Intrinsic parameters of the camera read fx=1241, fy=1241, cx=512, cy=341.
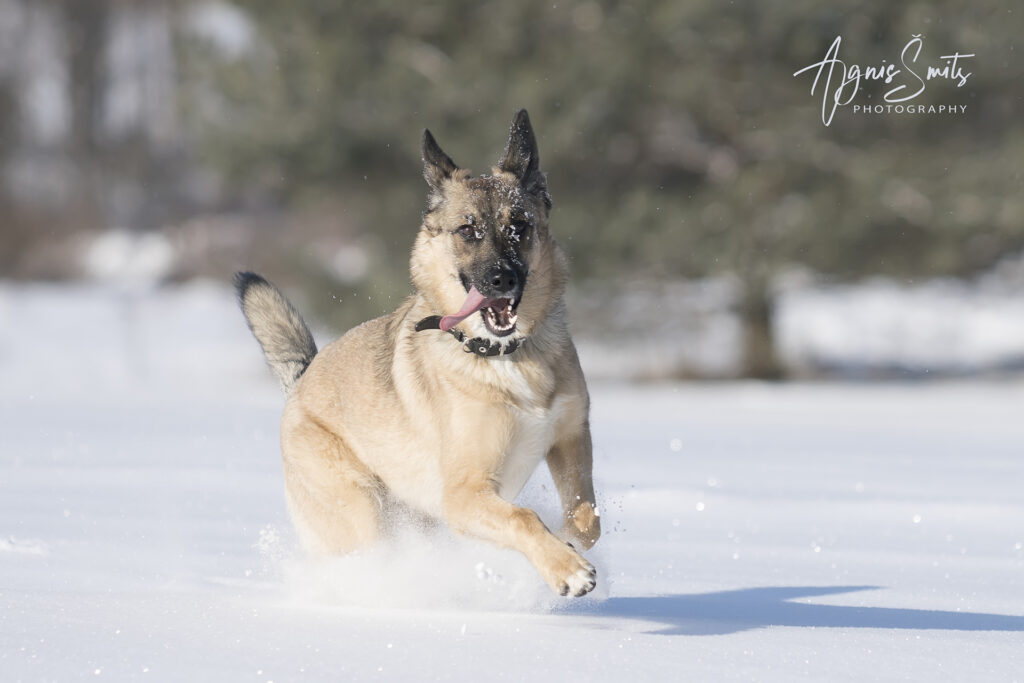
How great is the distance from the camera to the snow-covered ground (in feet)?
10.8

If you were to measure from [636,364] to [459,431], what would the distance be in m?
11.4

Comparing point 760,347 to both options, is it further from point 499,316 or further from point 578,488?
point 499,316

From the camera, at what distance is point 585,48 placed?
13531 mm

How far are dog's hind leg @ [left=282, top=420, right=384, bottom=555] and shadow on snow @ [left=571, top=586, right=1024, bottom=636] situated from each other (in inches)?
37.7

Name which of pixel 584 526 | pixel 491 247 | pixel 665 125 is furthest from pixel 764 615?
pixel 665 125

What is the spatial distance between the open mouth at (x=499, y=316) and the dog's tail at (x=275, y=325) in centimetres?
139

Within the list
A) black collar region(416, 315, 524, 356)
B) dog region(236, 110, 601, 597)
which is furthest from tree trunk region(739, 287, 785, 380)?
black collar region(416, 315, 524, 356)

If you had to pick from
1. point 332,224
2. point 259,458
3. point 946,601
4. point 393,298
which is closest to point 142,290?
point 332,224

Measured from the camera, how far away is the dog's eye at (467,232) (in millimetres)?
4441

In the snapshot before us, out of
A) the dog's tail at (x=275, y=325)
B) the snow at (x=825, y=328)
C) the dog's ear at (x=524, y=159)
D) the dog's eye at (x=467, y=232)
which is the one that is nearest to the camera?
the dog's eye at (x=467, y=232)

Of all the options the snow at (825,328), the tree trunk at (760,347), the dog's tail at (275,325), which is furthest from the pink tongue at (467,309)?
the tree trunk at (760,347)

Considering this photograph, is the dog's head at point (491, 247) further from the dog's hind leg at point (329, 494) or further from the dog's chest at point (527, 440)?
the dog's hind leg at point (329, 494)

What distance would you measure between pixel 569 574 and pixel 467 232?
1.38 metres

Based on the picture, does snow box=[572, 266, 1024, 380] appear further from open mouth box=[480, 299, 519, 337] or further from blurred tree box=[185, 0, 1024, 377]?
open mouth box=[480, 299, 519, 337]
